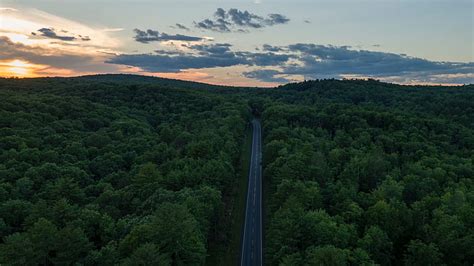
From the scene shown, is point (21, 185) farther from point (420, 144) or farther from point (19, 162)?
point (420, 144)

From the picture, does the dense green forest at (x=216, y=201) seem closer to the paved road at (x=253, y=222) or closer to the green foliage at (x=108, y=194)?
the green foliage at (x=108, y=194)

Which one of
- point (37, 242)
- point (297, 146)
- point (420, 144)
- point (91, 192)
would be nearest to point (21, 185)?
point (91, 192)

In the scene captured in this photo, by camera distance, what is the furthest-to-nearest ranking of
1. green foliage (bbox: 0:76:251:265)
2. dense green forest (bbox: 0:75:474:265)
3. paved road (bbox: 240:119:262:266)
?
1. paved road (bbox: 240:119:262:266)
2. dense green forest (bbox: 0:75:474:265)
3. green foliage (bbox: 0:76:251:265)

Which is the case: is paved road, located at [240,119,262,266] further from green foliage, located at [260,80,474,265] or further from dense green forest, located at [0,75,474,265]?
green foliage, located at [260,80,474,265]

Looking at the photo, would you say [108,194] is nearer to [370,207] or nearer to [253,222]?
[253,222]

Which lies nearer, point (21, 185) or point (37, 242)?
point (37, 242)

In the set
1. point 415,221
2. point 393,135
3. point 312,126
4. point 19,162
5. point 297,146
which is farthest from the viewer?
point 312,126

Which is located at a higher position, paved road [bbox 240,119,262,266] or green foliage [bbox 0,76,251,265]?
green foliage [bbox 0,76,251,265]

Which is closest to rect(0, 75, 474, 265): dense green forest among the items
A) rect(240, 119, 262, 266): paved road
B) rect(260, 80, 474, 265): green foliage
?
rect(260, 80, 474, 265): green foliage
